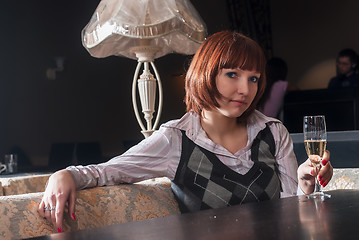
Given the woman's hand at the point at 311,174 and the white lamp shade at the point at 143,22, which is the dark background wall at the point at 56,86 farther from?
the woman's hand at the point at 311,174

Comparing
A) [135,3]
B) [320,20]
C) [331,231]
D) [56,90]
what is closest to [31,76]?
[56,90]

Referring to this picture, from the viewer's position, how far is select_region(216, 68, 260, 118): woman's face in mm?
1455

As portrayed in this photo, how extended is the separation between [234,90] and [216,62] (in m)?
0.09

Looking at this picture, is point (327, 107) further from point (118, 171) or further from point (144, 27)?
point (118, 171)

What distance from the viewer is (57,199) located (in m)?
1.22

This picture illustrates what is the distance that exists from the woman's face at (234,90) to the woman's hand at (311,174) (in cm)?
24

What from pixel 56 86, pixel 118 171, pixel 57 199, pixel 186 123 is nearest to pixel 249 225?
pixel 57 199

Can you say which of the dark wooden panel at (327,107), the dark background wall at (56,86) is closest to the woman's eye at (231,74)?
the dark background wall at (56,86)

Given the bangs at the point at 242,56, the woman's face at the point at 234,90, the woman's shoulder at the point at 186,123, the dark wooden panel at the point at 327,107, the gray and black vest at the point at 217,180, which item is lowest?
the dark wooden panel at the point at 327,107

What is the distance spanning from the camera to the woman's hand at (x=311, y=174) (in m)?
1.29

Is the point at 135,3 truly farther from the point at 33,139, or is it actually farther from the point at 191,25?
the point at 33,139

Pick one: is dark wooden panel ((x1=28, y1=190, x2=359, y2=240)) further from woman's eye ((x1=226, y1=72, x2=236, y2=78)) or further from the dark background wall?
the dark background wall

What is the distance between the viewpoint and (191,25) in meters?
2.19

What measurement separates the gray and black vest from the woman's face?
14 centimetres
